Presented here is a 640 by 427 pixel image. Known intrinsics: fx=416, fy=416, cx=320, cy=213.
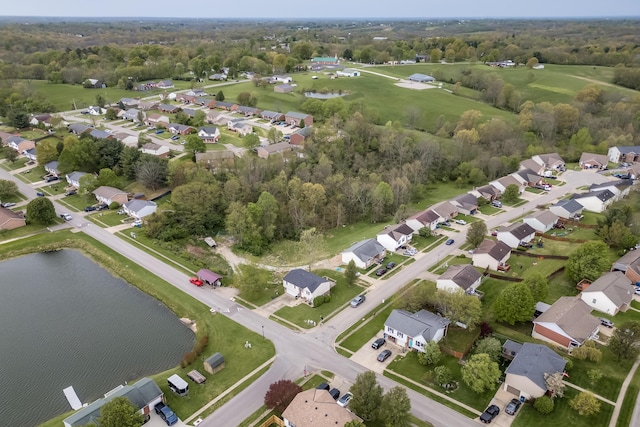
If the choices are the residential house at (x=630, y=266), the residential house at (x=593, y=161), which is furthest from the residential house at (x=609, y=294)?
the residential house at (x=593, y=161)

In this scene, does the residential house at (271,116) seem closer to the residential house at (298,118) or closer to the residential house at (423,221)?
the residential house at (298,118)

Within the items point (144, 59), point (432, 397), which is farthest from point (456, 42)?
point (432, 397)

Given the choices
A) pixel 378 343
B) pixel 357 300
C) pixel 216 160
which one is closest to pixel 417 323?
pixel 378 343

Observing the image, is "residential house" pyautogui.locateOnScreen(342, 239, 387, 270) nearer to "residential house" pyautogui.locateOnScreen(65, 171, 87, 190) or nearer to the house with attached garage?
the house with attached garage

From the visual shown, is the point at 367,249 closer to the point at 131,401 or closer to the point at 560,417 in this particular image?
the point at 560,417

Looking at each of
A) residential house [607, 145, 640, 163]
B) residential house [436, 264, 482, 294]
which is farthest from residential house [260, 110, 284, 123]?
residential house [607, 145, 640, 163]

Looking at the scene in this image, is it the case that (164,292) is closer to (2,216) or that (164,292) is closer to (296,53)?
(2,216)
